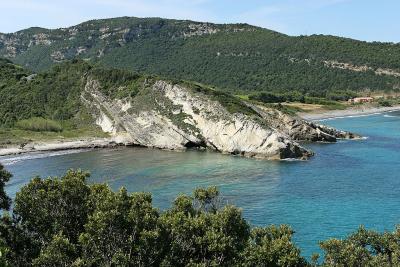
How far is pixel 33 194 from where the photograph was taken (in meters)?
28.3

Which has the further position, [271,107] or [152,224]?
[271,107]

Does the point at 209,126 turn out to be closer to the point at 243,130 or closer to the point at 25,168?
the point at 243,130

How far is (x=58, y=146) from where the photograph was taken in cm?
10881

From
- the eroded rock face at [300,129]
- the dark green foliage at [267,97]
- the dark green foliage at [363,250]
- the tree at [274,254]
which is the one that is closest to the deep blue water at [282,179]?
the eroded rock face at [300,129]

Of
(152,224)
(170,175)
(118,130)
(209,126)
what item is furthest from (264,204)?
(118,130)

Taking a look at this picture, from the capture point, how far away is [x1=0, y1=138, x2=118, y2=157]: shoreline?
104662 millimetres

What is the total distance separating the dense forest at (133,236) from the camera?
25.5 metres

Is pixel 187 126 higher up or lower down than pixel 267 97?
lower down

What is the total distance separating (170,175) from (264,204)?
21.3 metres

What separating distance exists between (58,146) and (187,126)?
89.5 ft

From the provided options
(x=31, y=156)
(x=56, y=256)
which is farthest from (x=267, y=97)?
(x=56, y=256)

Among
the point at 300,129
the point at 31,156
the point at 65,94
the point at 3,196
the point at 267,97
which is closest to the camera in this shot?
→ the point at 3,196

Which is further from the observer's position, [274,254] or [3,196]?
[3,196]

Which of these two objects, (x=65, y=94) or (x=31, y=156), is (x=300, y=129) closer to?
(x=31, y=156)
